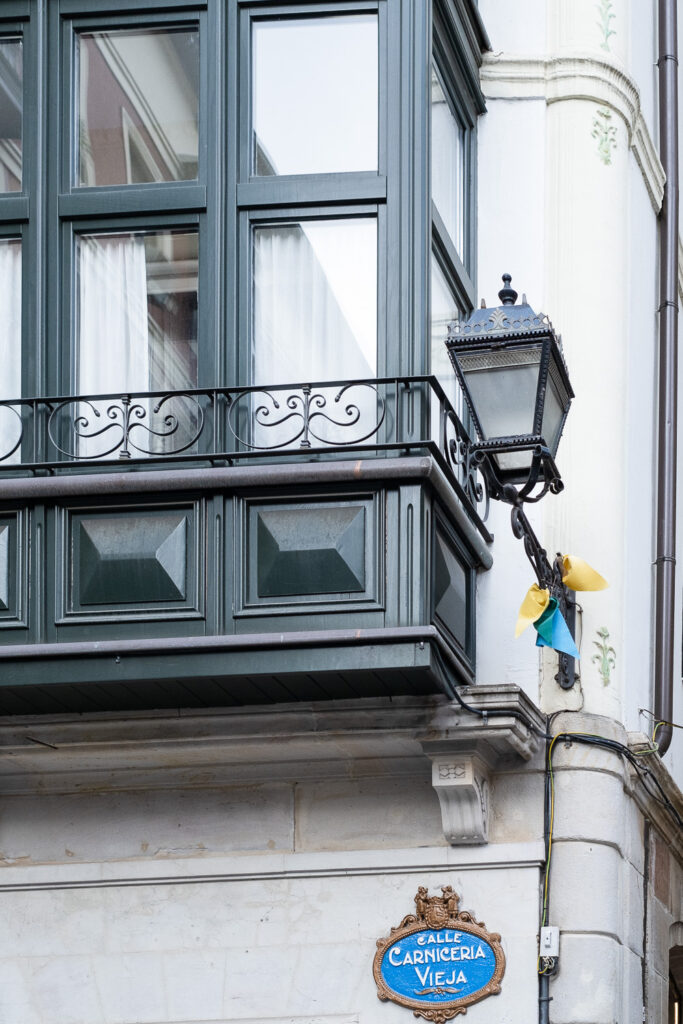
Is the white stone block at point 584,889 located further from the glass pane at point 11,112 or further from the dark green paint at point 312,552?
the glass pane at point 11,112

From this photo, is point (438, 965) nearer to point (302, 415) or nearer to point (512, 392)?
point (302, 415)

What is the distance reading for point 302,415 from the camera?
9945mm

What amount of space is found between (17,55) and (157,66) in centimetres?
74

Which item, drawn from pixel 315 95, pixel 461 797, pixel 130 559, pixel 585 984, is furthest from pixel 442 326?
pixel 585 984

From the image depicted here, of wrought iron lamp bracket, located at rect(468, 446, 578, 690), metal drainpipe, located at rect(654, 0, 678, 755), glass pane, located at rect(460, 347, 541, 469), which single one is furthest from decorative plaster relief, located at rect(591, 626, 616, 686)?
glass pane, located at rect(460, 347, 541, 469)

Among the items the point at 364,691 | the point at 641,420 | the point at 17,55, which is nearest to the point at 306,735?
the point at 364,691

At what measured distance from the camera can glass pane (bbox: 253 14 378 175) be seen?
1042cm

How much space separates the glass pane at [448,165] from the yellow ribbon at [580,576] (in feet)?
6.49

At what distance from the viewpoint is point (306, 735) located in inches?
401

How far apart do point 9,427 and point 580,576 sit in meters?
2.91

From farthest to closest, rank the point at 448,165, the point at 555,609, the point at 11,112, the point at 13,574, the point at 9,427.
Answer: the point at 448,165, the point at 11,112, the point at 9,427, the point at 13,574, the point at 555,609

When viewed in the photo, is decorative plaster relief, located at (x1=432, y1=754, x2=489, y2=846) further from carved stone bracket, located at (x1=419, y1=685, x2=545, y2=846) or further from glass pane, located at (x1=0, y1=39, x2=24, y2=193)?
glass pane, located at (x1=0, y1=39, x2=24, y2=193)

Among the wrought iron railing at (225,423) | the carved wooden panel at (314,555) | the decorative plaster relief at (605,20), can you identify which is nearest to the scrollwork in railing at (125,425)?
the wrought iron railing at (225,423)

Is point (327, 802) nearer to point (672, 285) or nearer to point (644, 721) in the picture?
point (644, 721)
